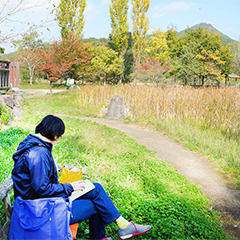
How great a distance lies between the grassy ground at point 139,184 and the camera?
2.85 meters

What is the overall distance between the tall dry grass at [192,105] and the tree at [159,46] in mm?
17049

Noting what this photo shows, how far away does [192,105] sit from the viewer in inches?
347

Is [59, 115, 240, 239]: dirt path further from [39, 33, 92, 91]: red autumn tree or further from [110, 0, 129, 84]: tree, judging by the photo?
[110, 0, 129, 84]: tree

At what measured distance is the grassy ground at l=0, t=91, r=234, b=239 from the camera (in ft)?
9.36

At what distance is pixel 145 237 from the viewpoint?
2.68m

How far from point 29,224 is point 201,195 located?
2.78 m

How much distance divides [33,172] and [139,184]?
229 centimetres

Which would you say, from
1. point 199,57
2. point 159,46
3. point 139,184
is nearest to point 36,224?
point 139,184

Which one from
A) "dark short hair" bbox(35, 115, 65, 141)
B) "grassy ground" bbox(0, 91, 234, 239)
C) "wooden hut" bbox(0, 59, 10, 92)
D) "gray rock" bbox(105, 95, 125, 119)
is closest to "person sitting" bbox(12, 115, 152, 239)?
"dark short hair" bbox(35, 115, 65, 141)

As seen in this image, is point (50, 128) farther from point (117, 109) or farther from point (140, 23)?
point (140, 23)

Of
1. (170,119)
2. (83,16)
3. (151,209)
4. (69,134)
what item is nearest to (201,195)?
(151,209)

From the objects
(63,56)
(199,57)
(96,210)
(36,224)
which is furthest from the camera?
(199,57)

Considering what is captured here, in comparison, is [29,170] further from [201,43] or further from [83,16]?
[201,43]

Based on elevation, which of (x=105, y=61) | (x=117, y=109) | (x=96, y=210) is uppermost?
(x=105, y=61)
